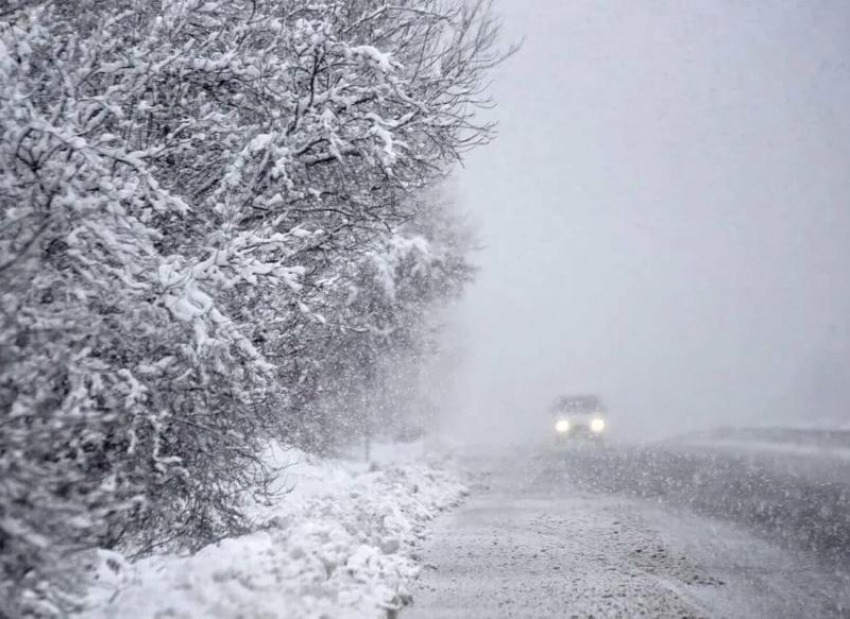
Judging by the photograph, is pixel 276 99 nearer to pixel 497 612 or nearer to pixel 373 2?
pixel 373 2

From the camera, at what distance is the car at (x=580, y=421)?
22719 millimetres

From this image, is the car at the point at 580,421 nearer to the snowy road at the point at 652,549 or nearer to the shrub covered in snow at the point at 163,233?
the snowy road at the point at 652,549

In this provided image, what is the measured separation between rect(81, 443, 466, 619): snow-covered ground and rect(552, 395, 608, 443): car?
598 inches

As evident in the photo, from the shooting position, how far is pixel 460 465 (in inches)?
758

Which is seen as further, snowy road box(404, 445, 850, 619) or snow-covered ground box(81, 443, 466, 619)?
snowy road box(404, 445, 850, 619)

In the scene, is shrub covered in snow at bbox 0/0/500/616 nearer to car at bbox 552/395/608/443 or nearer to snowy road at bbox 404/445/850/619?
snowy road at bbox 404/445/850/619

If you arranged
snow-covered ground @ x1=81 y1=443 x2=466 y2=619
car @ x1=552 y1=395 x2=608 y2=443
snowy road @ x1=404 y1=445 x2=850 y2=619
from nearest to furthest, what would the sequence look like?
1. snow-covered ground @ x1=81 y1=443 x2=466 y2=619
2. snowy road @ x1=404 y1=445 x2=850 y2=619
3. car @ x1=552 y1=395 x2=608 y2=443

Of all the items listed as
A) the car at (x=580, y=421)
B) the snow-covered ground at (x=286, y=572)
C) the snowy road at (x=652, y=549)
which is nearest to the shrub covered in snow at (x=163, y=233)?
the snow-covered ground at (x=286, y=572)

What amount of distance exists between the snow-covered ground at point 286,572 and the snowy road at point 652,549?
1.27 ft

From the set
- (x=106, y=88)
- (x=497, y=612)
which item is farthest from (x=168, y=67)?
(x=497, y=612)

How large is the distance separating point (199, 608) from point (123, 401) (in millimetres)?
1482

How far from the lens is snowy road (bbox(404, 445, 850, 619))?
4953mm

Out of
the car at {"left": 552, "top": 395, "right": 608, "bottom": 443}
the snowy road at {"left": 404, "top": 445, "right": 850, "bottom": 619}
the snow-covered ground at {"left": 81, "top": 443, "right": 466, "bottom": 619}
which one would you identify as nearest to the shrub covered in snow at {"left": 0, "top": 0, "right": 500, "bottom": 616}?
the snow-covered ground at {"left": 81, "top": 443, "right": 466, "bottom": 619}

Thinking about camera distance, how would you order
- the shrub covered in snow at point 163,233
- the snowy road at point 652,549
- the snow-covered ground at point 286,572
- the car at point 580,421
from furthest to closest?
1. the car at point 580,421
2. the snowy road at point 652,549
3. the snow-covered ground at point 286,572
4. the shrub covered in snow at point 163,233
